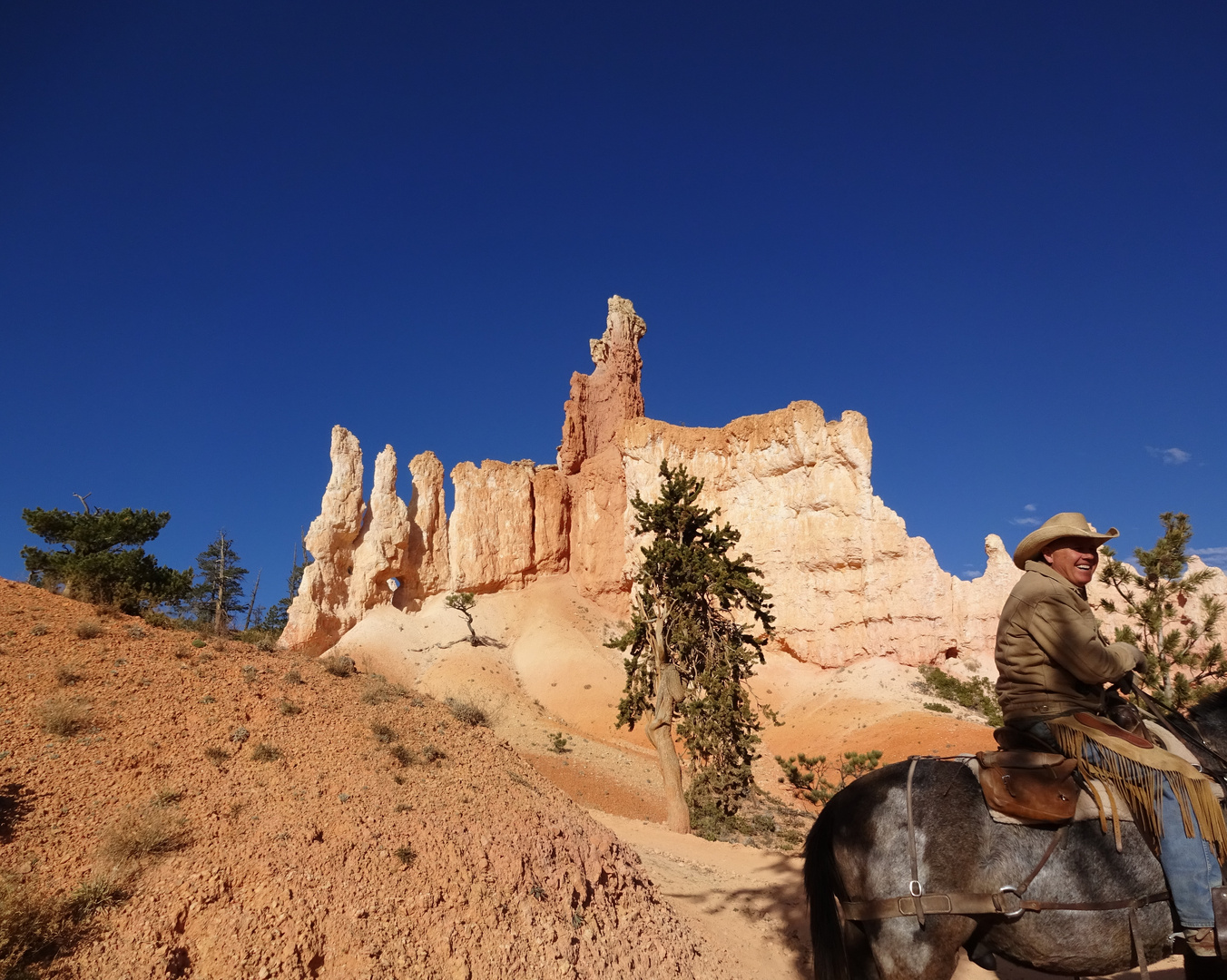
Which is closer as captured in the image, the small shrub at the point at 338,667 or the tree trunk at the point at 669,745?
the small shrub at the point at 338,667

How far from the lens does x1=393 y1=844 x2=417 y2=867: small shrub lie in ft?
21.1

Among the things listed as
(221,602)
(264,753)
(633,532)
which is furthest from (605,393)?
(264,753)

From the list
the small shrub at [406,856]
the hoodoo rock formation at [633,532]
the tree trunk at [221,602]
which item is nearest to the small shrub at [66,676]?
the small shrub at [406,856]

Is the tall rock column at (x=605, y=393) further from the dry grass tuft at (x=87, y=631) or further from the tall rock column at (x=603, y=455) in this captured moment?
the dry grass tuft at (x=87, y=631)

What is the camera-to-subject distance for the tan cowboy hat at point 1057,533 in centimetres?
479

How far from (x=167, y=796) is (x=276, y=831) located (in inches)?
37.9

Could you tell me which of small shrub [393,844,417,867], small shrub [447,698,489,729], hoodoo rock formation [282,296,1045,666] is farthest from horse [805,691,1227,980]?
hoodoo rock formation [282,296,1045,666]

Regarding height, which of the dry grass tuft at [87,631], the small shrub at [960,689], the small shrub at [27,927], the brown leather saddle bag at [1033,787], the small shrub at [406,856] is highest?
the small shrub at [960,689]

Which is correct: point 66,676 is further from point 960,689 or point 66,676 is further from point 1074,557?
point 960,689

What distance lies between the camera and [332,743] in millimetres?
7738

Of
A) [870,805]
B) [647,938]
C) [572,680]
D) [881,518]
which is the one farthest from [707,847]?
[881,518]

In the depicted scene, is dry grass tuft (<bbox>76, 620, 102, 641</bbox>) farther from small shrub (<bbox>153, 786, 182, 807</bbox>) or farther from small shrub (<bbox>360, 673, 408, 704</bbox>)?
small shrub (<bbox>153, 786, 182, 807</bbox>)

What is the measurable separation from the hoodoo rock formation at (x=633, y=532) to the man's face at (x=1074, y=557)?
31262 mm

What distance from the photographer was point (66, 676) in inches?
291
